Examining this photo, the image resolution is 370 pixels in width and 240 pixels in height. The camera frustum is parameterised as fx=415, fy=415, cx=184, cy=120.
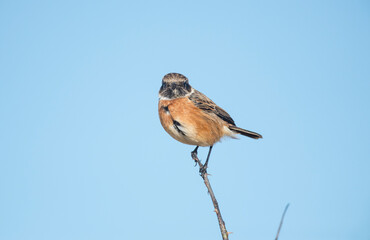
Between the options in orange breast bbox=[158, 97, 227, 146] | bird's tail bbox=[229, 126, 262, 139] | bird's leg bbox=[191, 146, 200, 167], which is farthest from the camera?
bird's tail bbox=[229, 126, 262, 139]

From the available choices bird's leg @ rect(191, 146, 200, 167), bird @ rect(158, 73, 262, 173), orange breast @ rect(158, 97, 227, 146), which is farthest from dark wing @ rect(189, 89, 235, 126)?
bird's leg @ rect(191, 146, 200, 167)

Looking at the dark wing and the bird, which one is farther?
the dark wing

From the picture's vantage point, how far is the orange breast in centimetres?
841

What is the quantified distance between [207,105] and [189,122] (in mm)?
822

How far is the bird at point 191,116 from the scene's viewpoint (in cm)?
843

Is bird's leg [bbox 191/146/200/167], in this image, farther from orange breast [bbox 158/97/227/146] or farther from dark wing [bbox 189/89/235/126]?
dark wing [bbox 189/89/235/126]

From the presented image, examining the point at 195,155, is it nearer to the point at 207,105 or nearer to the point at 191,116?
the point at 191,116

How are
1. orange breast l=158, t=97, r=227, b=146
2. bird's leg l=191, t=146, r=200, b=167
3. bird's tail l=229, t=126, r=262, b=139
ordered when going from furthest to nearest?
bird's tail l=229, t=126, r=262, b=139
orange breast l=158, t=97, r=227, b=146
bird's leg l=191, t=146, r=200, b=167

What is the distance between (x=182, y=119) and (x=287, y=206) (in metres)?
5.27

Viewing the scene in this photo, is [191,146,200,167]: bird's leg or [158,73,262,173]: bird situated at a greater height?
[158,73,262,173]: bird

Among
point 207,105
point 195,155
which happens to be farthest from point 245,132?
point 195,155

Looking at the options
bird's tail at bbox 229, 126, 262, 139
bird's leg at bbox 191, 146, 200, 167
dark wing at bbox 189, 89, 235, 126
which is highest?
dark wing at bbox 189, 89, 235, 126

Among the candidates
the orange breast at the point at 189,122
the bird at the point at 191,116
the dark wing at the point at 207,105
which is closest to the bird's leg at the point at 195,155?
the bird at the point at 191,116

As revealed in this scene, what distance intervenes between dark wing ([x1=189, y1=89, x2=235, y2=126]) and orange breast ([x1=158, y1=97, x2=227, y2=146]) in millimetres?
123
